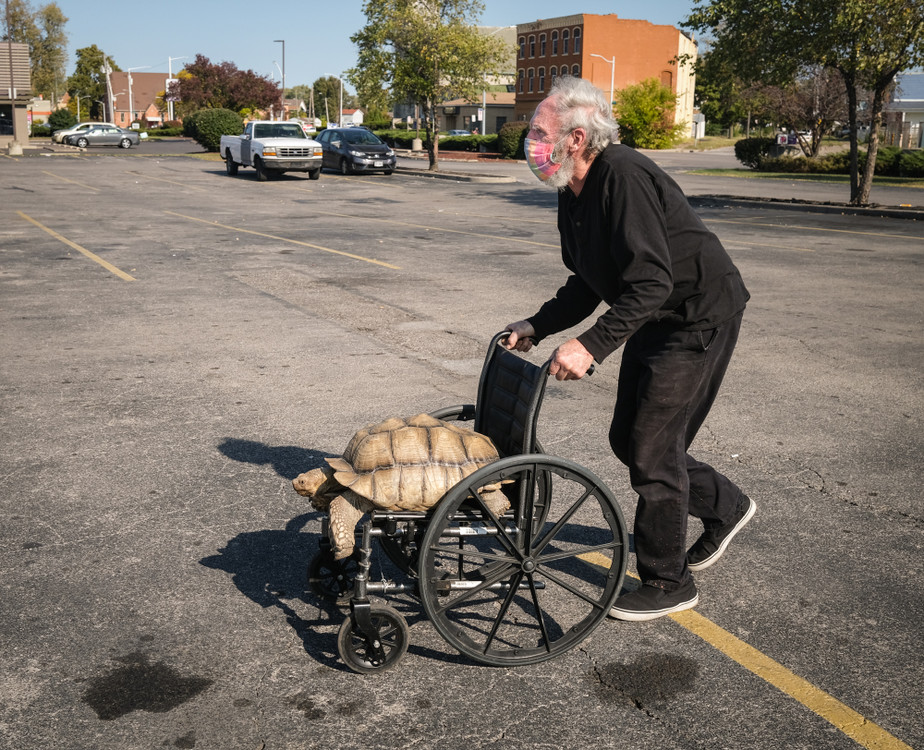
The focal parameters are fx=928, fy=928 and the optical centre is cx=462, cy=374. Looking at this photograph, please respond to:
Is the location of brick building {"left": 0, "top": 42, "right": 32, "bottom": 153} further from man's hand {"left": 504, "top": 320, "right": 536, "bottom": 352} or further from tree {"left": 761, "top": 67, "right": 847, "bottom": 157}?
man's hand {"left": 504, "top": 320, "right": 536, "bottom": 352}

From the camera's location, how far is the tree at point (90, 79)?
4724 inches

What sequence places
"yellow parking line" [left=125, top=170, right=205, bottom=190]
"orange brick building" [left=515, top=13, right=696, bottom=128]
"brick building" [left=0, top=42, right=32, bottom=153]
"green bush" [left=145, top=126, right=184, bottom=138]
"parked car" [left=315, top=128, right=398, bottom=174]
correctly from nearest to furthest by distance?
"yellow parking line" [left=125, top=170, right=205, bottom=190] < "parked car" [left=315, top=128, right=398, bottom=174] < "brick building" [left=0, top=42, right=32, bottom=153] < "orange brick building" [left=515, top=13, right=696, bottom=128] < "green bush" [left=145, top=126, right=184, bottom=138]

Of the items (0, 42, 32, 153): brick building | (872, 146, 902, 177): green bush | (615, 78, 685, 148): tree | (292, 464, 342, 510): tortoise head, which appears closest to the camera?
(292, 464, 342, 510): tortoise head

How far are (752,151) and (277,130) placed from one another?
905 inches

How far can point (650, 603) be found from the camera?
11.9 feet

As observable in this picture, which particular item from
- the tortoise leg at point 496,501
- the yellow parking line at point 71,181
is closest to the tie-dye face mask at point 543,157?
the tortoise leg at point 496,501

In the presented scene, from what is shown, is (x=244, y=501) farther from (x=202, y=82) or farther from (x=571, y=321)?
(x=202, y=82)

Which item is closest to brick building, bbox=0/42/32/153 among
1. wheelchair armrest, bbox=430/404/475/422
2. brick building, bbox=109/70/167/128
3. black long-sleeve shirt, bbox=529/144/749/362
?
wheelchair armrest, bbox=430/404/475/422

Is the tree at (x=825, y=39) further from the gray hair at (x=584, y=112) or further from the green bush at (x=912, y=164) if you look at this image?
the gray hair at (x=584, y=112)

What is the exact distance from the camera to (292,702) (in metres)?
3.07

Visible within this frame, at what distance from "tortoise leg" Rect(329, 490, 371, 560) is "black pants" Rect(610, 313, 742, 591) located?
1040mm

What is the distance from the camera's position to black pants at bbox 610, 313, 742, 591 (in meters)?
3.39

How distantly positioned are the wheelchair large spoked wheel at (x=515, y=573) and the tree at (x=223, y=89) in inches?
3419

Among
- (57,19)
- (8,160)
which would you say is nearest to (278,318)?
(8,160)
